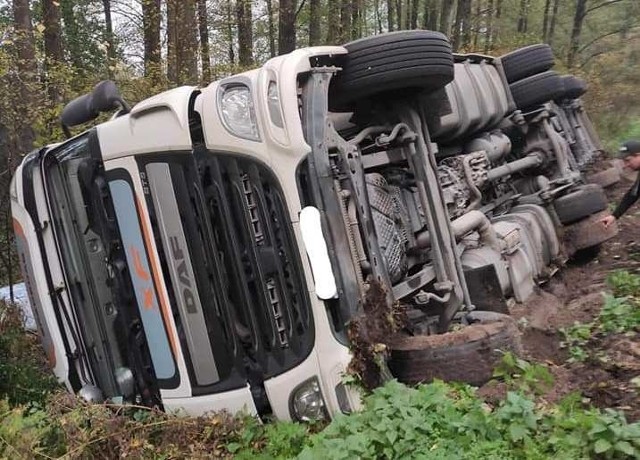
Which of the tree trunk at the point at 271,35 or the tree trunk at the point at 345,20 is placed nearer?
the tree trunk at the point at 345,20

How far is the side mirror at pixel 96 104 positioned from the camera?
138 inches

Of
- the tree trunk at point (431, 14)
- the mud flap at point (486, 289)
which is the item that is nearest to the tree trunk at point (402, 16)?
the tree trunk at point (431, 14)

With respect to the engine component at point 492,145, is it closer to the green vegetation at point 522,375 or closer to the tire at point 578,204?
the tire at point 578,204

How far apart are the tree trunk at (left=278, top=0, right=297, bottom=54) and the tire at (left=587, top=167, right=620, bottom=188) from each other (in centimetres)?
615

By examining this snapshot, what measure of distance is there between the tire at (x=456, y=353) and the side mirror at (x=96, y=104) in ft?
6.24

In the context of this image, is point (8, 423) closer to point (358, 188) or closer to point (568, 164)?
point (358, 188)

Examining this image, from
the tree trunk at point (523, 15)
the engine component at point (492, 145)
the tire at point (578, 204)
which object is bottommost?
the tire at point (578, 204)

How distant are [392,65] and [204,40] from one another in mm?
8678

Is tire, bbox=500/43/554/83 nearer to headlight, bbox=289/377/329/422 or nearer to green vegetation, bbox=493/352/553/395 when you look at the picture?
green vegetation, bbox=493/352/553/395

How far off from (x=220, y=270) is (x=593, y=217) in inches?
128

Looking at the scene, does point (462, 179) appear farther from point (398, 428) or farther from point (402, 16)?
point (402, 16)

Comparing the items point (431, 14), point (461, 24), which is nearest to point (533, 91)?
point (461, 24)

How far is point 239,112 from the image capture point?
9.46 ft

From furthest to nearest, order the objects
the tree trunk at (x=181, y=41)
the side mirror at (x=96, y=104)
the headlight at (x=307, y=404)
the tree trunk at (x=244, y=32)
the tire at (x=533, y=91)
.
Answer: the tree trunk at (x=244, y=32)
the tree trunk at (x=181, y=41)
the tire at (x=533, y=91)
the side mirror at (x=96, y=104)
the headlight at (x=307, y=404)
